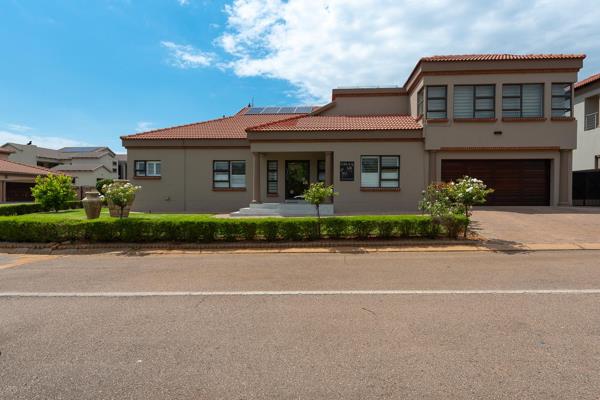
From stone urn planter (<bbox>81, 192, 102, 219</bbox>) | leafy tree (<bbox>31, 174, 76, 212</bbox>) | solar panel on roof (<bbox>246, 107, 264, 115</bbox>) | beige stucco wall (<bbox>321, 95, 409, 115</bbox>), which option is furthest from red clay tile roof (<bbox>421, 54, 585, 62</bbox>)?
leafy tree (<bbox>31, 174, 76, 212</bbox>)

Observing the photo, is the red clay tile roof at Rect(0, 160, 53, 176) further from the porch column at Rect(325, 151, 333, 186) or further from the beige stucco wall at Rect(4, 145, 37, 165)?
the porch column at Rect(325, 151, 333, 186)

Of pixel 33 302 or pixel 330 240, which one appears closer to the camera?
pixel 33 302

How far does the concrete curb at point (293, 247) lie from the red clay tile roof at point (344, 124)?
8.50m

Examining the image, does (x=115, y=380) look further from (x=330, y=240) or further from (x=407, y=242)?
(x=407, y=242)

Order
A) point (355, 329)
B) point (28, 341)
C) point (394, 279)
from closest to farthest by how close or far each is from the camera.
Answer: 1. point (28, 341)
2. point (355, 329)
3. point (394, 279)

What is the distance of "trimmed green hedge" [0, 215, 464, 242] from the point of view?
390 inches

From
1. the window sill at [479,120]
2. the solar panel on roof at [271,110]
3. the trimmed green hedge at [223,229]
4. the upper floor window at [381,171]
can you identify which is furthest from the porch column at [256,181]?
the window sill at [479,120]

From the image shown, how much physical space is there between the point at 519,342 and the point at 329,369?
223cm

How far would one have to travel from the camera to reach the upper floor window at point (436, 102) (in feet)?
55.9

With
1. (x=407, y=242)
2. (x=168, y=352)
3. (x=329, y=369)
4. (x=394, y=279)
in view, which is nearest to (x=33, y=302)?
(x=168, y=352)

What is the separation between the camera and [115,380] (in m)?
3.06

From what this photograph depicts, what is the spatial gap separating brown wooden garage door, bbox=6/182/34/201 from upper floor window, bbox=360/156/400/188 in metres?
35.3

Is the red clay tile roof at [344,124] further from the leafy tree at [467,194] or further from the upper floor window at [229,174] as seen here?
the leafy tree at [467,194]

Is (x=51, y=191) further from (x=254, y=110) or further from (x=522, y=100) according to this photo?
(x=522, y=100)
